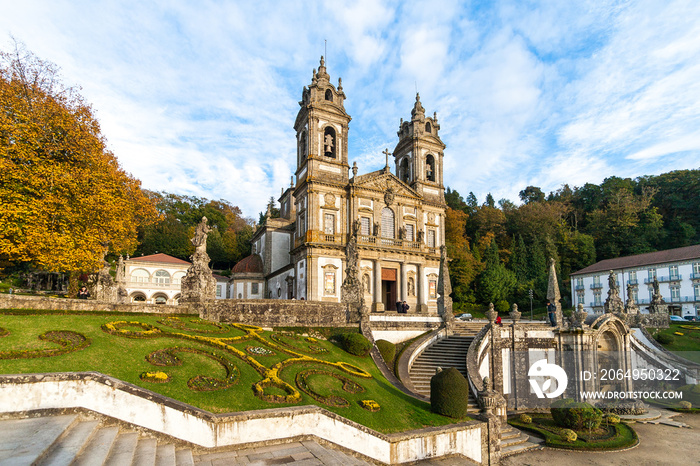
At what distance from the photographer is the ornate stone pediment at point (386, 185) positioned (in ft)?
126

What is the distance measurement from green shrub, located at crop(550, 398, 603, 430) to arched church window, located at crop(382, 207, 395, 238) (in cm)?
2329

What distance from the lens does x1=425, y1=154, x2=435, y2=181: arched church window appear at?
44562 millimetres

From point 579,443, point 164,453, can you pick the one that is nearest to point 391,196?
point 579,443

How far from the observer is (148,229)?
63156mm

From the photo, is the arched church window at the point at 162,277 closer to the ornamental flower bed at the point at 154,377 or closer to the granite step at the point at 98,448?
the ornamental flower bed at the point at 154,377

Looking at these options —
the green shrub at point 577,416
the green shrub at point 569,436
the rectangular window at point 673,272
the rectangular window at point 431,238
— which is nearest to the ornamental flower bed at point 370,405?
the green shrub at point 569,436

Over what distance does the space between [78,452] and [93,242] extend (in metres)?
15.8

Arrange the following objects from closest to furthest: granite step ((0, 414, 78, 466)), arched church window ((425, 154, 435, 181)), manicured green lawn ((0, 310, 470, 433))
A: granite step ((0, 414, 78, 466))
manicured green lawn ((0, 310, 470, 433))
arched church window ((425, 154, 435, 181))

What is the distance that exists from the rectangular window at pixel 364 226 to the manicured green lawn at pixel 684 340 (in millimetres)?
25127

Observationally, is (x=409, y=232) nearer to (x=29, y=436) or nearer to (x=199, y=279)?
(x=199, y=279)

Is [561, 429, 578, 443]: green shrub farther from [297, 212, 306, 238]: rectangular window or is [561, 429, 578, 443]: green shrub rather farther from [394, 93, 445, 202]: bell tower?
[394, 93, 445, 202]: bell tower

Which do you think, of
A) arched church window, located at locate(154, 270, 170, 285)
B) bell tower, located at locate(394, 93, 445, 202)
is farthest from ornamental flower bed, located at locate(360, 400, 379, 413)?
arched church window, located at locate(154, 270, 170, 285)

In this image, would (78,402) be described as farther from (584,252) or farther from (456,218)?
(584,252)

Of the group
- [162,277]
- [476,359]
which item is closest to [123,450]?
[476,359]
